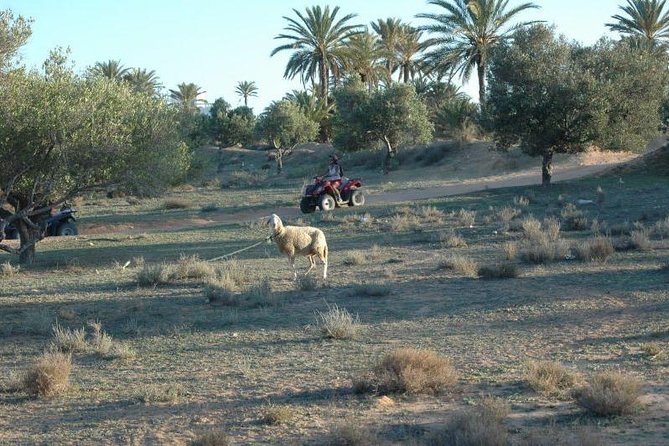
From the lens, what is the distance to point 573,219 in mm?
25141

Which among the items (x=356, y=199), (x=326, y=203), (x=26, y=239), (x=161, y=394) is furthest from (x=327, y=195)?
(x=161, y=394)

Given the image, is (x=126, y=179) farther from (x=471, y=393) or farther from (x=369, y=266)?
(x=471, y=393)

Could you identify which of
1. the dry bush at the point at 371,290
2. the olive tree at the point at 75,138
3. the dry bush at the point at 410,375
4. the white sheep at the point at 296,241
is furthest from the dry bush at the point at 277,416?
the olive tree at the point at 75,138

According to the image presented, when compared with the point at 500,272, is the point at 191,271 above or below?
above

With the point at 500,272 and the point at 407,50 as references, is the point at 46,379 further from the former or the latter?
the point at 407,50

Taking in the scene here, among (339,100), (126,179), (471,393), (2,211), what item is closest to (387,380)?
(471,393)

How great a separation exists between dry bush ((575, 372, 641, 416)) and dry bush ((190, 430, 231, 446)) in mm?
3184

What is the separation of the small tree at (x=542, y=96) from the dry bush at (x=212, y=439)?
2609 centimetres

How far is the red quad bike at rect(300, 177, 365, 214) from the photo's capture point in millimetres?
32688

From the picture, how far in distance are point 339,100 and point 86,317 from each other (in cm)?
3987

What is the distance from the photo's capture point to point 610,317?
1253 cm

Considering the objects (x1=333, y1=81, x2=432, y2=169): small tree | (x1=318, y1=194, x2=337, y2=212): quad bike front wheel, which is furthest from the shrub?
(x1=333, y1=81, x2=432, y2=169): small tree

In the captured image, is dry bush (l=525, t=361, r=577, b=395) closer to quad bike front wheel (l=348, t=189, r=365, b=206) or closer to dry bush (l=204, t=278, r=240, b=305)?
dry bush (l=204, t=278, r=240, b=305)

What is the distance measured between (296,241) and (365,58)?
149 ft
